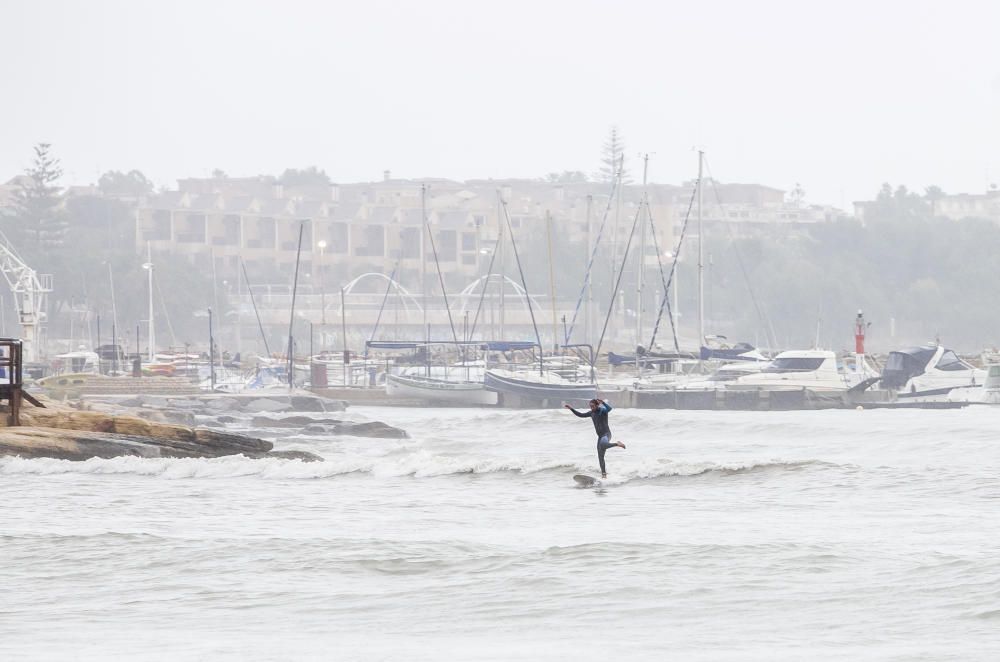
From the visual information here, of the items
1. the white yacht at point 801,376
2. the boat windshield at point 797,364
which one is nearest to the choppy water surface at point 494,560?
the white yacht at point 801,376

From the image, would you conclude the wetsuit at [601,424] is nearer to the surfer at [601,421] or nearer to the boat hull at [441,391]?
the surfer at [601,421]

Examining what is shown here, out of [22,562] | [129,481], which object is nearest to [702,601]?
[22,562]

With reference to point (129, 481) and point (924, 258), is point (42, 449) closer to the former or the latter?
point (129, 481)

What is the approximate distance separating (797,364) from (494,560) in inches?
1719

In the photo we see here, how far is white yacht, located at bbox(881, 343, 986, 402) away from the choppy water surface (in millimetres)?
28340

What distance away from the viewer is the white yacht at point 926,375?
59469 mm

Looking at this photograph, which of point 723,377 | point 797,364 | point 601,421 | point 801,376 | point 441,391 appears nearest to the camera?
point 601,421

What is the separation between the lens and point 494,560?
18.4 meters

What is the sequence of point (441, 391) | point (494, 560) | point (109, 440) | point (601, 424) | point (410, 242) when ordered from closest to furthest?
1. point (494, 560)
2. point (601, 424)
3. point (109, 440)
4. point (441, 391)
5. point (410, 242)

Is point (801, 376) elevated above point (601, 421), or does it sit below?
below

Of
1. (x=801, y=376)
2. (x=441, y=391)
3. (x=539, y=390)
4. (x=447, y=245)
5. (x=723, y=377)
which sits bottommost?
(x=441, y=391)

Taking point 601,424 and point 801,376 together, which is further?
point 801,376

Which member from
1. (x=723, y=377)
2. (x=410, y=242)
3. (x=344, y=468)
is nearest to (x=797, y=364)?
(x=723, y=377)

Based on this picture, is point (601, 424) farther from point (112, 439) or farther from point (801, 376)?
point (801, 376)
